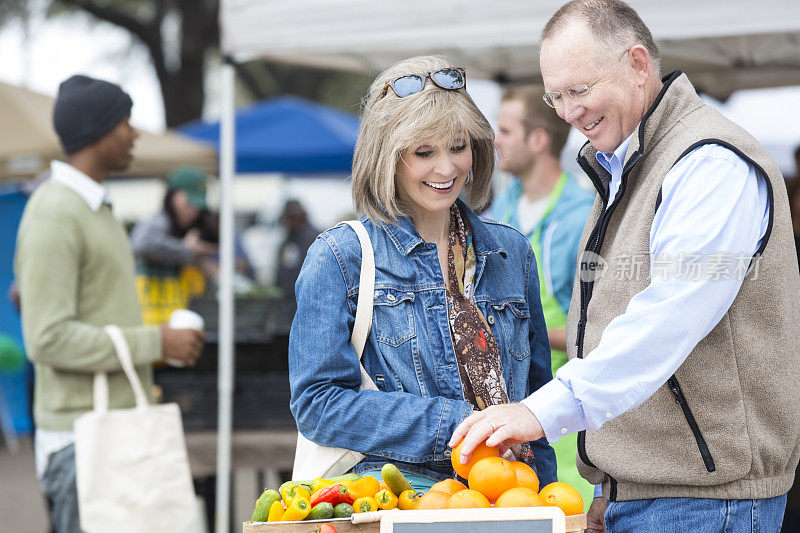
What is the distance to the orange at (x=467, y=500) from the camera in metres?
1.78

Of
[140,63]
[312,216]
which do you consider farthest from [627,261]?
[140,63]

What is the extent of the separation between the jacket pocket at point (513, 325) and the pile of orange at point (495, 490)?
0.43 meters

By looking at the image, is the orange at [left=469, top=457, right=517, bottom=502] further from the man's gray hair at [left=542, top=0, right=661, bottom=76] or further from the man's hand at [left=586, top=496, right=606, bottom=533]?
the man's gray hair at [left=542, top=0, right=661, bottom=76]

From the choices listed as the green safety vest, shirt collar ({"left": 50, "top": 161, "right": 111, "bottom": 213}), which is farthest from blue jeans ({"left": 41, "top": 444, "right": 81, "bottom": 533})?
the green safety vest

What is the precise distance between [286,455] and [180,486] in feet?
3.77

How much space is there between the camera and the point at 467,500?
1.78m

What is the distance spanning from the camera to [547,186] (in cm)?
409

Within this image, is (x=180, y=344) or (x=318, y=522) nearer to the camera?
(x=318, y=522)

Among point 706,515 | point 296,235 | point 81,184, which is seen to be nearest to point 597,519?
point 706,515

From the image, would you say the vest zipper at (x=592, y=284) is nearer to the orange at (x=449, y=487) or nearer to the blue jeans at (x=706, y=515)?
the blue jeans at (x=706, y=515)

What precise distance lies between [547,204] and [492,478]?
7.32 ft

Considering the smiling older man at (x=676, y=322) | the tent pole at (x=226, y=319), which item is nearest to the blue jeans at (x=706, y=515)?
the smiling older man at (x=676, y=322)

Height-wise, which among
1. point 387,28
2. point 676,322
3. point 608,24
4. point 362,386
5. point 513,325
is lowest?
point 362,386

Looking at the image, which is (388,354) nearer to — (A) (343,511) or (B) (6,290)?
(A) (343,511)
